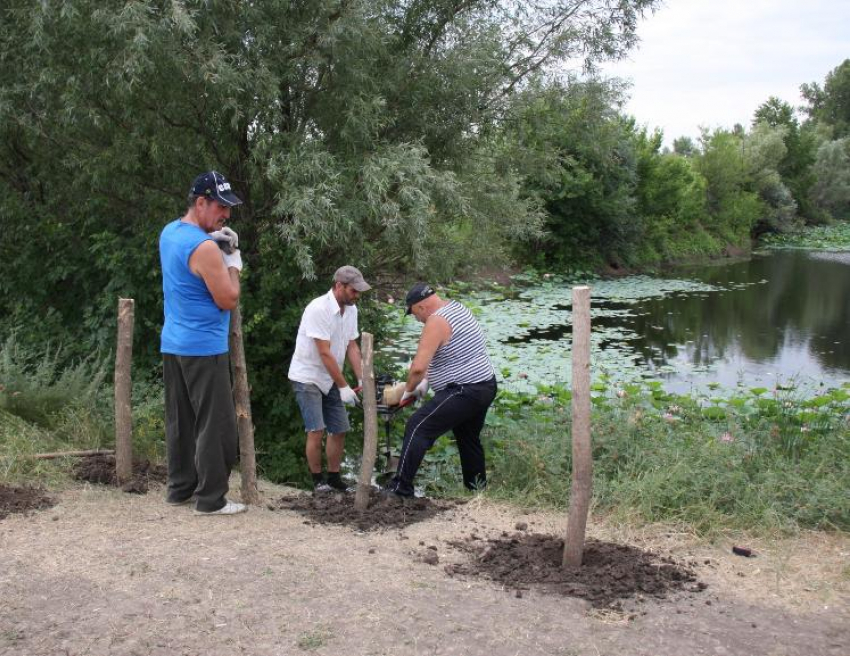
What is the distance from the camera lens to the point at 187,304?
16.0 ft

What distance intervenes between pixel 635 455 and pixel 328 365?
2.22 m

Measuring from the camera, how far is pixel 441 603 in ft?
12.9

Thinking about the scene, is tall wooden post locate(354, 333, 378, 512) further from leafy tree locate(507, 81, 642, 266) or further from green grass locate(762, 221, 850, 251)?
green grass locate(762, 221, 850, 251)

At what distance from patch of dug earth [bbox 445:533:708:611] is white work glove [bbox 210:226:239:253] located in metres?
2.12

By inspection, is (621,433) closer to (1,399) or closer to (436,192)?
(436,192)

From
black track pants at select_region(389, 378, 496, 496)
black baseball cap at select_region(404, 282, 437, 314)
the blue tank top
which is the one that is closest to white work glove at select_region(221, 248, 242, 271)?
the blue tank top

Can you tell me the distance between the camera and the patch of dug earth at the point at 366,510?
5199 mm

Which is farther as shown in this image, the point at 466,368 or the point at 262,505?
the point at 466,368

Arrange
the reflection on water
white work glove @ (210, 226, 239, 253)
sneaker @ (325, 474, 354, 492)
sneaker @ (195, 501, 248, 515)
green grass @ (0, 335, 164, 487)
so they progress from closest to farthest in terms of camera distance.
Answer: white work glove @ (210, 226, 239, 253) → sneaker @ (195, 501, 248, 515) → green grass @ (0, 335, 164, 487) → sneaker @ (325, 474, 354, 492) → the reflection on water

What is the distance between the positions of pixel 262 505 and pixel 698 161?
134 feet

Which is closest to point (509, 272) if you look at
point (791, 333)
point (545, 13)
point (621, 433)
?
point (791, 333)

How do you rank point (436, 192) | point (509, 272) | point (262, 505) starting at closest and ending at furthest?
point (262, 505)
point (436, 192)
point (509, 272)

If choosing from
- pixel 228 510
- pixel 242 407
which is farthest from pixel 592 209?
pixel 228 510

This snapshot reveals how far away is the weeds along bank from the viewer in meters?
5.22
